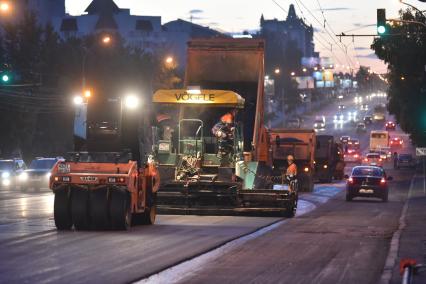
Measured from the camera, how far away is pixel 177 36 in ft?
504

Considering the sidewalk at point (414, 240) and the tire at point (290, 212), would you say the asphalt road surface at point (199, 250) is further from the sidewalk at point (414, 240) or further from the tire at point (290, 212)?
the tire at point (290, 212)

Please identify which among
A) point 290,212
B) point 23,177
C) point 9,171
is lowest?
point 290,212

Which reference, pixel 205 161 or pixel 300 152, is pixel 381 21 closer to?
pixel 205 161

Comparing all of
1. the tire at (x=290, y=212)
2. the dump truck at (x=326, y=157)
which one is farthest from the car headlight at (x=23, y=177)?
the tire at (x=290, y=212)

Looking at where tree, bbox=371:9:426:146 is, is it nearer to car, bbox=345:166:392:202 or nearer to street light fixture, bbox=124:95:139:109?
car, bbox=345:166:392:202

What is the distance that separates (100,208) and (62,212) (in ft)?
2.84

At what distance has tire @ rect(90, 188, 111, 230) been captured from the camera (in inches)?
824

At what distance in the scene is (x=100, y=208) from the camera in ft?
68.7

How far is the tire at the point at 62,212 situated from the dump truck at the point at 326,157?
36.0 meters

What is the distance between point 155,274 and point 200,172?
13344mm

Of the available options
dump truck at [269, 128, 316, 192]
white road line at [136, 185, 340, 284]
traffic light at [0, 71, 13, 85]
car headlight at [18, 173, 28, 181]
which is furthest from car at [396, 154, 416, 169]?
white road line at [136, 185, 340, 284]

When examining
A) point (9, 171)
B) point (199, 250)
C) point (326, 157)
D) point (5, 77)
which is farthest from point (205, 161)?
point (326, 157)

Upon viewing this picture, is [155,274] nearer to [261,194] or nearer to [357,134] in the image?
[261,194]

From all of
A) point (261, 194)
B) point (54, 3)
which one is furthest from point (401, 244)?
point (54, 3)
